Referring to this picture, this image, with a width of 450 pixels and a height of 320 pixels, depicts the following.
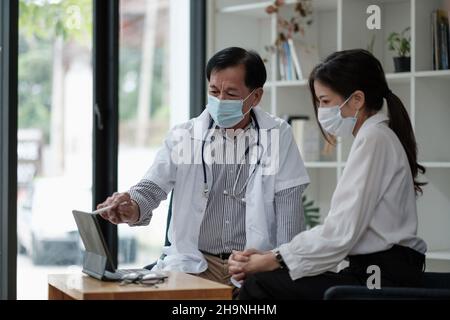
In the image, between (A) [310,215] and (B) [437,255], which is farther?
(A) [310,215]

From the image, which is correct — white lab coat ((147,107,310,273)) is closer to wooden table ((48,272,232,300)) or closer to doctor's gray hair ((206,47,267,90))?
doctor's gray hair ((206,47,267,90))

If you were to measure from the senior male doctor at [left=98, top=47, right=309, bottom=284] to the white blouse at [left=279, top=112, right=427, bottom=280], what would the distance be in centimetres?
55

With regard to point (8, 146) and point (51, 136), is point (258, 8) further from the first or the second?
point (8, 146)

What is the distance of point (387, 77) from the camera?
12.5 ft

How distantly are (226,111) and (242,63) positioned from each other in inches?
7.6

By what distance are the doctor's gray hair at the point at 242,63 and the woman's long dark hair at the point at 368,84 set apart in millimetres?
537

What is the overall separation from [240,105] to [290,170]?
0.30 meters

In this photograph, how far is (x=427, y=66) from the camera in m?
3.79

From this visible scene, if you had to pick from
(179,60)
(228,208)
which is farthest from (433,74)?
(179,60)

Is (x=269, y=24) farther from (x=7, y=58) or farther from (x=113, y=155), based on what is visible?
(x=7, y=58)

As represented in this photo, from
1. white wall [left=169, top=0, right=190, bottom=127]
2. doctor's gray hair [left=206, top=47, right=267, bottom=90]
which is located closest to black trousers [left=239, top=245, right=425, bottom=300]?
doctor's gray hair [left=206, top=47, right=267, bottom=90]

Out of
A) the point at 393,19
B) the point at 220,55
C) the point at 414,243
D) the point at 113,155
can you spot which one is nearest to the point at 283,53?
the point at 393,19

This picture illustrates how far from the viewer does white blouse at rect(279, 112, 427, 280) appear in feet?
7.13
